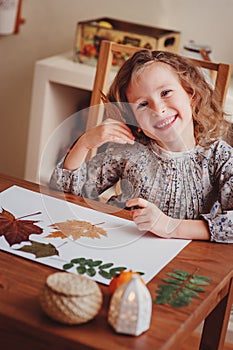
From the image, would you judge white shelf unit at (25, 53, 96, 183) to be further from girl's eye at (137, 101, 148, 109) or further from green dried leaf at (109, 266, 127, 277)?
green dried leaf at (109, 266, 127, 277)

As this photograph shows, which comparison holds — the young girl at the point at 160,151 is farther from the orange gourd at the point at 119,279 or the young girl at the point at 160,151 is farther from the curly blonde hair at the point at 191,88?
the orange gourd at the point at 119,279

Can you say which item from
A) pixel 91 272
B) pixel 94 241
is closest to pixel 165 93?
pixel 94 241

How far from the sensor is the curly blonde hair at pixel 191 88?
156cm

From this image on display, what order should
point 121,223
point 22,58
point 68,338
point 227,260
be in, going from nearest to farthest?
point 68,338
point 227,260
point 121,223
point 22,58

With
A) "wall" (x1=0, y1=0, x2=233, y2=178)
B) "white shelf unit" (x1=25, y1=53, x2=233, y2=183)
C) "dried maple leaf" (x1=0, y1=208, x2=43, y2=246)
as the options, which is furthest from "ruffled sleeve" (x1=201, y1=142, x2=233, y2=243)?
"wall" (x1=0, y1=0, x2=233, y2=178)

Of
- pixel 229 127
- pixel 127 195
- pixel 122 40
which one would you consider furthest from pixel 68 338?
pixel 122 40

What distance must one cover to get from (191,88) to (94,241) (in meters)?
0.45

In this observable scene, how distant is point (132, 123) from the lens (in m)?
1.52

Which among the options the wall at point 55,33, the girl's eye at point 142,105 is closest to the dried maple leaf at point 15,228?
the girl's eye at point 142,105

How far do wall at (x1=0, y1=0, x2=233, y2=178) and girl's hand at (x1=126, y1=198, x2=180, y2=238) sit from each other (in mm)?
1374

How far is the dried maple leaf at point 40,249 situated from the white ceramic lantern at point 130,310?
27 centimetres

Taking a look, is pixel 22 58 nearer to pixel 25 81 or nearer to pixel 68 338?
pixel 25 81

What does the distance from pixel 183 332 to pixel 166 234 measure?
1.15 ft

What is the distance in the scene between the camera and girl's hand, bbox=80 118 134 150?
1510 mm
